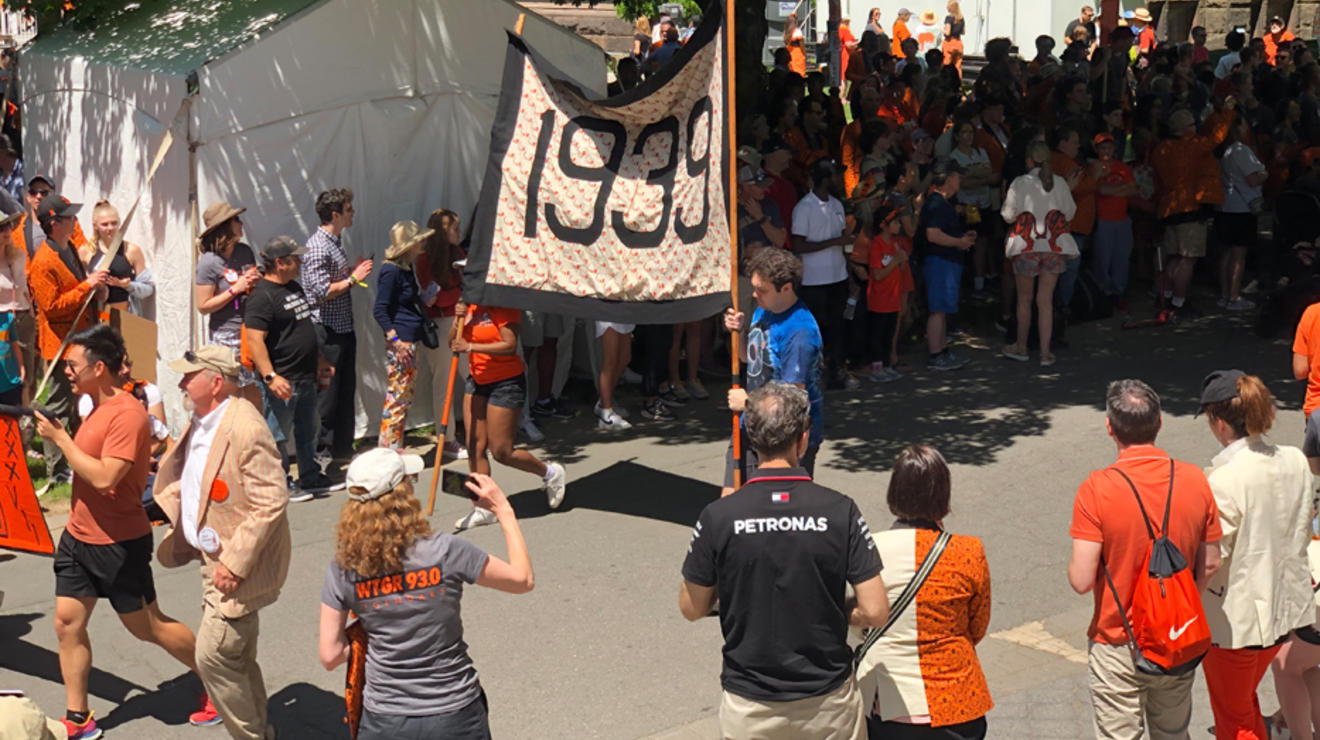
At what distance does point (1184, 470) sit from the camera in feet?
16.8

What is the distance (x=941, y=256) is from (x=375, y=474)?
9.05 metres

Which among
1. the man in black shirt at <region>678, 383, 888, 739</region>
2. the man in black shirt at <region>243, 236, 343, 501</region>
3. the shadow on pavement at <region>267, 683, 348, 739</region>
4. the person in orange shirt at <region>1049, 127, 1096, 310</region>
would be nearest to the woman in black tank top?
the man in black shirt at <region>243, 236, 343, 501</region>

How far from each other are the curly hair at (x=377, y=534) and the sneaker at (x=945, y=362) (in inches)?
352

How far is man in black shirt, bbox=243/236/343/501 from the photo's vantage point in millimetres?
9477

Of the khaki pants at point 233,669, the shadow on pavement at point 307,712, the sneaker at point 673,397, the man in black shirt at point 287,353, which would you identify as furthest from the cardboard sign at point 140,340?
the sneaker at point 673,397

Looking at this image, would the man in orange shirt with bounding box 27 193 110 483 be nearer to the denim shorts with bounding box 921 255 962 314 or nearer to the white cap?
the white cap

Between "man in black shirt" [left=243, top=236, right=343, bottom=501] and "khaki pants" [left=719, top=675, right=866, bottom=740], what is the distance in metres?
5.63

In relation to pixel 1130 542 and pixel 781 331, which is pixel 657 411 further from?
pixel 1130 542

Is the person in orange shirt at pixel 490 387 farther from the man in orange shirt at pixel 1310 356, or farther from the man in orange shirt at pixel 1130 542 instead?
the man in orange shirt at pixel 1130 542

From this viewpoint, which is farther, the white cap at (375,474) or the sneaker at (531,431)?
the sneaker at (531,431)

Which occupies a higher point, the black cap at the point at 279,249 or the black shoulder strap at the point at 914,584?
the black cap at the point at 279,249

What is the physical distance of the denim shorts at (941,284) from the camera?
1290cm

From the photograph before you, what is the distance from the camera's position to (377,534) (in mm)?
4578

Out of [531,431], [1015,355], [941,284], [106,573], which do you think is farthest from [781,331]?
[1015,355]
